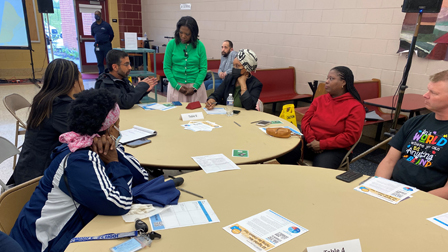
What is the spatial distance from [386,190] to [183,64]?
2.64 metres

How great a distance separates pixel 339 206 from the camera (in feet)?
4.37

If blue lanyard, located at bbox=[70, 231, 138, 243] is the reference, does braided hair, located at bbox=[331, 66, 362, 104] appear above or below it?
above

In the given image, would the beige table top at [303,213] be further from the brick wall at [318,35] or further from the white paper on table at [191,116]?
the brick wall at [318,35]

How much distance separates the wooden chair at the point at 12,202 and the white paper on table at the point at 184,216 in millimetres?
626

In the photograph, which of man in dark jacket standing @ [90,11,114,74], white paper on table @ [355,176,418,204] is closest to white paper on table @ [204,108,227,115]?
white paper on table @ [355,176,418,204]


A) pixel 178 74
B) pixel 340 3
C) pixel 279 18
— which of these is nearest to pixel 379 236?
pixel 178 74

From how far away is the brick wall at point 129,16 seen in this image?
29.7 ft

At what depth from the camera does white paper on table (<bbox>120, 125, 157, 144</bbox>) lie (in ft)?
6.62

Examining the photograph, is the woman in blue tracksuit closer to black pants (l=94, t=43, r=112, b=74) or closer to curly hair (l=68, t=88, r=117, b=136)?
curly hair (l=68, t=88, r=117, b=136)

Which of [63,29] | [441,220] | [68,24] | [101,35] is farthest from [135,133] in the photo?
A: [63,29]

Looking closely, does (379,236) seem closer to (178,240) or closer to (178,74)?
(178,240)

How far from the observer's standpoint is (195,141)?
6.81ft

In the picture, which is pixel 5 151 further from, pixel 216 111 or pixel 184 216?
pixel 216 111

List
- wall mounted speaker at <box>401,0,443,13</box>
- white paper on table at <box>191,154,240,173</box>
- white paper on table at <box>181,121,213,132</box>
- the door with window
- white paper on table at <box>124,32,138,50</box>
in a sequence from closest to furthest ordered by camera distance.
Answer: white paper on table at <box>191,154,240,173</box>, white paper on table at <box>181,121,213,132</box>, wall mounted speaker at <box>401,0,443,13</box>, white paper on table at <box>124,32,138,50</box>, the door with window
